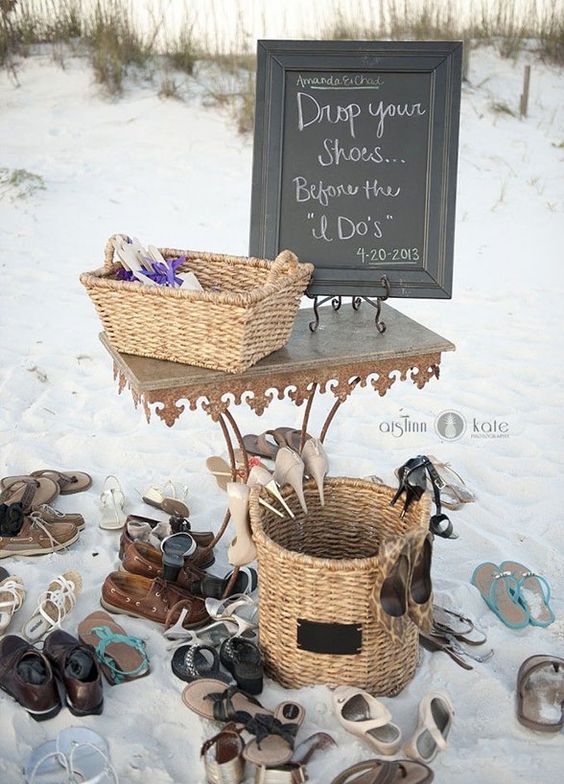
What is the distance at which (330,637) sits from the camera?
274 centimetres

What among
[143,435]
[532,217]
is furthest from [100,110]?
[143,435]

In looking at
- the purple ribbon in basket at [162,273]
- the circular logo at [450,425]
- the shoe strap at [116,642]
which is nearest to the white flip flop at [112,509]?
the shoe strap at [116,642]

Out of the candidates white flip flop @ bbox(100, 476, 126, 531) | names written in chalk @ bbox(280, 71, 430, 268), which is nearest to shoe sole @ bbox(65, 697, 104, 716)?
white flip flop @ bbox(100, 476, 126, 531)

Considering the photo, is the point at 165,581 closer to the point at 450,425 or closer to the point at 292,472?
the point at 292,472

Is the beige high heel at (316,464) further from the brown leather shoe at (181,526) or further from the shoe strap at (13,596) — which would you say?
the shoe strap at (13,596)

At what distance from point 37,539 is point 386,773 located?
187 cm

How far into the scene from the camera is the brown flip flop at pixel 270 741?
8.19ft

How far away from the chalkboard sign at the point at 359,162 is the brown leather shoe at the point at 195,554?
1171 mm

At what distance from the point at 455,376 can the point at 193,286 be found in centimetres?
268

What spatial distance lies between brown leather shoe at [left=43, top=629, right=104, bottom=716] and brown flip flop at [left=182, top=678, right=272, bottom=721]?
0.29m

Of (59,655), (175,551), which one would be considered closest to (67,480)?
(175,551)

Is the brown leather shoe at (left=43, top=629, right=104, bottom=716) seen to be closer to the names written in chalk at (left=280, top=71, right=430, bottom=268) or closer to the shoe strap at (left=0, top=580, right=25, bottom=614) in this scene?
the shoe strap at (left=0, top=580, right=25, bottom=614)

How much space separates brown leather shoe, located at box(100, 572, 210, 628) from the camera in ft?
10.6

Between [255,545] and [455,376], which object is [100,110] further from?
[255,545]
